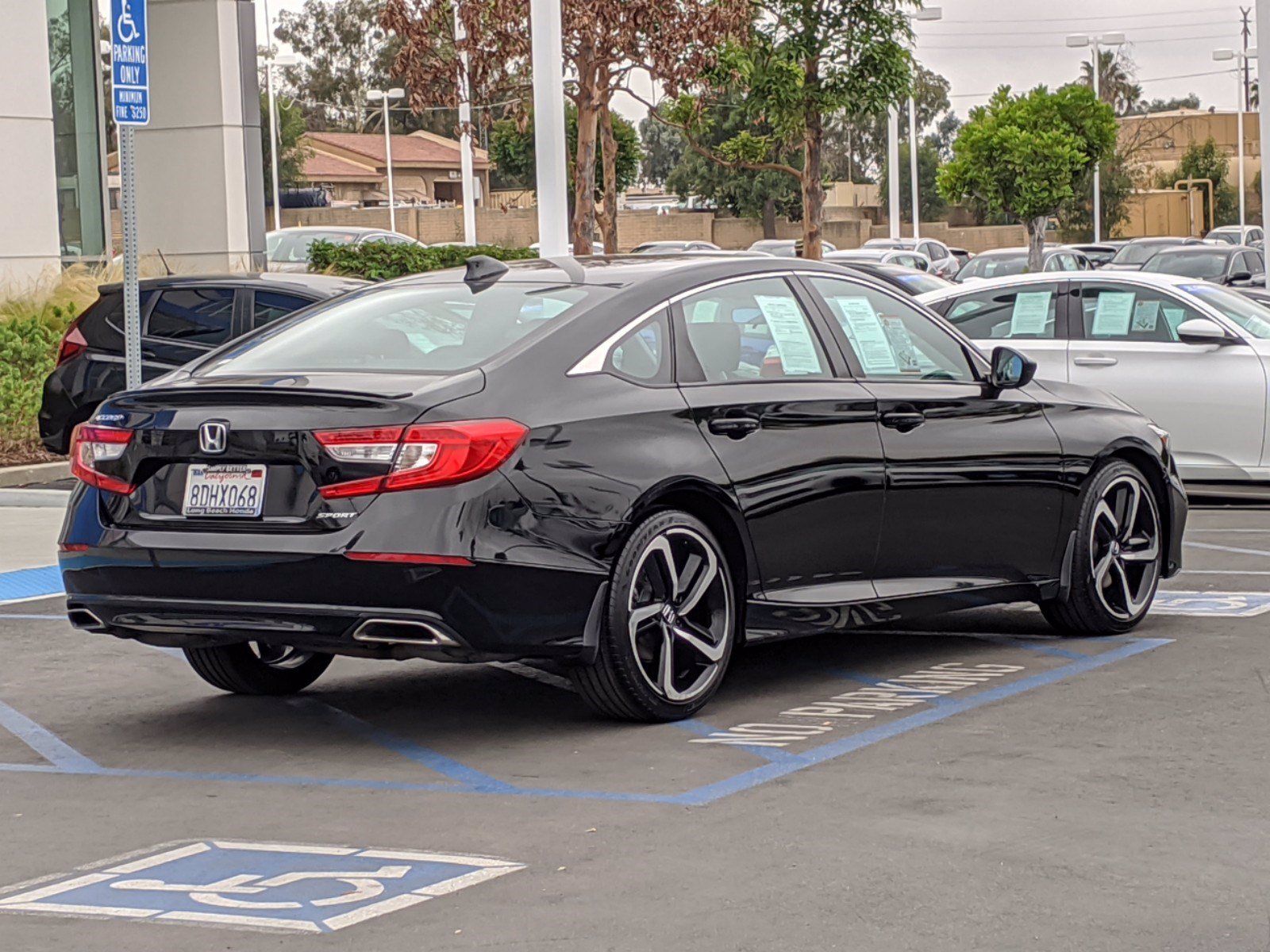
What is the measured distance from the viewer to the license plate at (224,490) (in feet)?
20.9

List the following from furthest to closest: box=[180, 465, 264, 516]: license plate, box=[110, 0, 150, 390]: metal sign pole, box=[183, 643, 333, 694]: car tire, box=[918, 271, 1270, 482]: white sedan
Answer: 1. box=[918, 271, 1270, 482]: white sedan
2. box=[110, 0, 150, 390]: metal sign pole
3. box=[183, 643, 333, 694]: car tire
4. box=[180, 465, 264, 516]: license plate

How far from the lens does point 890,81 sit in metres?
29.0

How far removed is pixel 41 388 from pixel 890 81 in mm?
15592

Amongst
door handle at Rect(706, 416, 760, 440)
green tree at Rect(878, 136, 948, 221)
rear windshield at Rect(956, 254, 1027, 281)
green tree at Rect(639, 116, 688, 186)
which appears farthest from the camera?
green tree at Rect(639, 116, 688, 186)

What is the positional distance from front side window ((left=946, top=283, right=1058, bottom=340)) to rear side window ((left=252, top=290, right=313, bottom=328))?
14.8 ft

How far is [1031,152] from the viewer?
36.4m

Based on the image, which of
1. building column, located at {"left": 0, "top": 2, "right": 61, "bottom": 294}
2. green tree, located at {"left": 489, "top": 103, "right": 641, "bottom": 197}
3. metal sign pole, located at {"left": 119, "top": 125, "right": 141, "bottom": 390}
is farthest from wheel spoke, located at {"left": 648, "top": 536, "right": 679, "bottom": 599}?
green tree, located at {"left": 489, "top": 103, "right": 641, "bottom": 197}

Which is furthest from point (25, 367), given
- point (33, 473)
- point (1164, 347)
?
point (1164, 347)

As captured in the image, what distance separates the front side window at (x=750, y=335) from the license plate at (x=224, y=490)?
1.52 meters

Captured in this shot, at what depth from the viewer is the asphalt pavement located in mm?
4660

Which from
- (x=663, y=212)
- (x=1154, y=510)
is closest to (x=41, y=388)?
(x=1154, y=510)

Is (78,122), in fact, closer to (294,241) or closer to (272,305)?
(294,241)

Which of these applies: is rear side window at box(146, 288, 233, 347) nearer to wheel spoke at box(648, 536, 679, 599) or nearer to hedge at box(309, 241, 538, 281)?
hedge at box(309, 241, 538, 281)

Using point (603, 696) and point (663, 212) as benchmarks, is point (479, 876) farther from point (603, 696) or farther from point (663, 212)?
point (663, 212)
